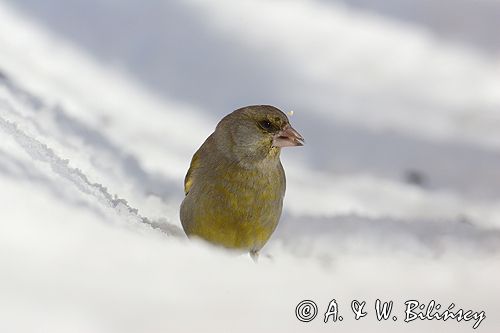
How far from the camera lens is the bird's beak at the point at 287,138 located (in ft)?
10.7

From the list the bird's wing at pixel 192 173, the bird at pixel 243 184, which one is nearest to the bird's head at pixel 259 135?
the bird at pixel 243 184

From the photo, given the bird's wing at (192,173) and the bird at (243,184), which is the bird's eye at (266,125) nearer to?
the bird at (243,184)

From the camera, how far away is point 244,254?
3510mm

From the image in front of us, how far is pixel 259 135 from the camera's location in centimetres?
331

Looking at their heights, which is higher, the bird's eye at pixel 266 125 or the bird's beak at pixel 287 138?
the bird's eye at pixel 266 125

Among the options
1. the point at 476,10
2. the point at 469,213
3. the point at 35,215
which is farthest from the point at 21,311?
the point at 476,10

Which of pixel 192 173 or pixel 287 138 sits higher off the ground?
pixel 287 138

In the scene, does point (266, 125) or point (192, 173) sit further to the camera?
point (192, 173)

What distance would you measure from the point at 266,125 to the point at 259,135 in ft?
0.15

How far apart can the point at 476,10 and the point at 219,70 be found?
6.13 feet

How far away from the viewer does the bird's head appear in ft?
10.8

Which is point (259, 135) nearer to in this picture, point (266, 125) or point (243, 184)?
point (266, 125)

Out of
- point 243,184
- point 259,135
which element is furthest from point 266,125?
point 243,184

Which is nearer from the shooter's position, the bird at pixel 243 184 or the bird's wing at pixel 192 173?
the bird at pixel 243 184
